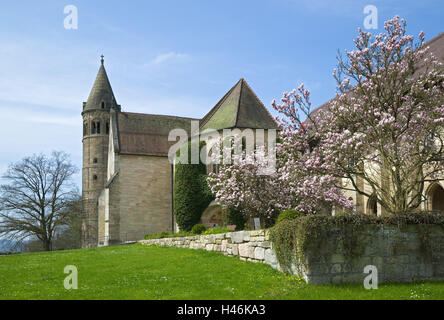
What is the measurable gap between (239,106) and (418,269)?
21.2 meters

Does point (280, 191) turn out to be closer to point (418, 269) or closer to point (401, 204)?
point (401, 204)

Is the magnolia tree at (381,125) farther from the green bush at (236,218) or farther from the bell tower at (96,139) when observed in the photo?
the bell tower at (96,139)

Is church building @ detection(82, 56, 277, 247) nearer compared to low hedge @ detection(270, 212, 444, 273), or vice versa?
low hedge @ detection(270, 212, 444, 273)

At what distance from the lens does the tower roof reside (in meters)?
56.3

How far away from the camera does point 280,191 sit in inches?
862

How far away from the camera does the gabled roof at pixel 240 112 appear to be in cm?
2966

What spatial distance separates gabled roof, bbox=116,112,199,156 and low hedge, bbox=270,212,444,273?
28661 millimetres

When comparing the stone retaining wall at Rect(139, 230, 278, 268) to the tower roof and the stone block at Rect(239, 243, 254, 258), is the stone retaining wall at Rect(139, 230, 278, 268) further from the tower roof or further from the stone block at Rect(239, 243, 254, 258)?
the tower roof
